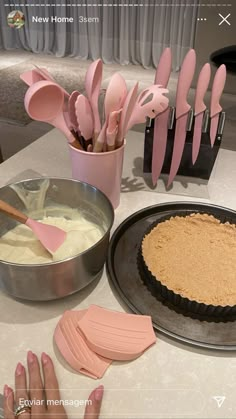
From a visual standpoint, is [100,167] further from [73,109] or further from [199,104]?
[199,104]

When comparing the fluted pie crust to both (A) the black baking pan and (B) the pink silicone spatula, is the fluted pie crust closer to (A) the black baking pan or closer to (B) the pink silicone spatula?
(A) the black baking pan

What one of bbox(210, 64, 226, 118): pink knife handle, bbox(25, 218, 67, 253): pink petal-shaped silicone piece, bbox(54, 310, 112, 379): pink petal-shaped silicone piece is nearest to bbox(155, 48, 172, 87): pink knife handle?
bbox(210, 64, 226, 118): pink knife handle

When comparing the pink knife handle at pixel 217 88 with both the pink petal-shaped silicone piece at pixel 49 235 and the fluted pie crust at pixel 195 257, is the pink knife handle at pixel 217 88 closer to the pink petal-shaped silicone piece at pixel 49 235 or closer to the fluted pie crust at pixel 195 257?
the fluted pie crust at pixel 195 257

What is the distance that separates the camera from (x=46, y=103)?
0.65 metres

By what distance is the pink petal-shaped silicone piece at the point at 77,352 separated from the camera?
0.48 meters

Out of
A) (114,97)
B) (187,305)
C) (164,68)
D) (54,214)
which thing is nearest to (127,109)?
(114,97)

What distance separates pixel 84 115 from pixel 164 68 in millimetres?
202

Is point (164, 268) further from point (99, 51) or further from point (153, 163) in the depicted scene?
point (99, 51)

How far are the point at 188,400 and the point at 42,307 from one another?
0.26m

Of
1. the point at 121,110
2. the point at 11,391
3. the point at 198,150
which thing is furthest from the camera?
the point at 198,150

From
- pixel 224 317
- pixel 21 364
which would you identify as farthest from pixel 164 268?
pixel 21 364

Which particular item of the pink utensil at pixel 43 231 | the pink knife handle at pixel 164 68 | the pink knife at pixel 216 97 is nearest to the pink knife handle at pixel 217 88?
the pink knife at pixel 216 97

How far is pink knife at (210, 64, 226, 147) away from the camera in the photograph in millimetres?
740

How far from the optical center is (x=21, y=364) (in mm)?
490
